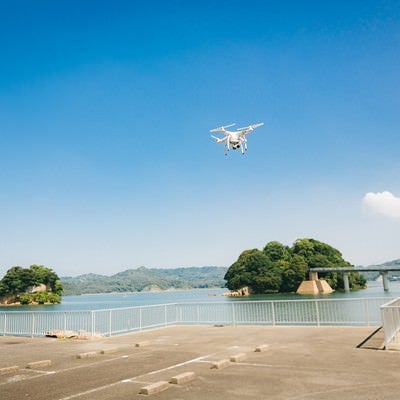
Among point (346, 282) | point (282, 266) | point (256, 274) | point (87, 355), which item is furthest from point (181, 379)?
point (346, 282)

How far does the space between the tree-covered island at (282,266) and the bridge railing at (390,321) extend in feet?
375

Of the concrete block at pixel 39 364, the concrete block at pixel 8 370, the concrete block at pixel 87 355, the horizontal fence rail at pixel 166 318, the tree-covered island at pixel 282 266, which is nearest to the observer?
the concrete block at pixel 8 370

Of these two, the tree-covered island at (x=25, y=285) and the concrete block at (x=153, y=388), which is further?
the tree-covered island at (x=25, y=285)

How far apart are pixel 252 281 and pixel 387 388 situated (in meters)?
122

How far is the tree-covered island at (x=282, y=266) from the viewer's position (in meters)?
125

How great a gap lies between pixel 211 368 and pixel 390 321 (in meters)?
6.19

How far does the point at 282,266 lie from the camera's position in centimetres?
13212

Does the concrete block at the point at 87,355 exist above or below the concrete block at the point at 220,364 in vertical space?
below

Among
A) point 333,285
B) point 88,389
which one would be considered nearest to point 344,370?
point 88,389

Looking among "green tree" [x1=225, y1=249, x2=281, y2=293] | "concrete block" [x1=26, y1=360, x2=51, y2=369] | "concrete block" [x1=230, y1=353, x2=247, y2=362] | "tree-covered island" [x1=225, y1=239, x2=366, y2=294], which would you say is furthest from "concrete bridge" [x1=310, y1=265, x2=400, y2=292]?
"concrete block" [x1=26, y1=360, x2=51, y2=369]

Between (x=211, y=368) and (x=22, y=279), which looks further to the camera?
(x=22, y=279)

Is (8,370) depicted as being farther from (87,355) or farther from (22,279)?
(22,279)

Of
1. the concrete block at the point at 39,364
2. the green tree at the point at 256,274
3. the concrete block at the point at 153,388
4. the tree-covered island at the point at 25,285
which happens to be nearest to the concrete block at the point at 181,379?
the concrete block at the point at 153,388

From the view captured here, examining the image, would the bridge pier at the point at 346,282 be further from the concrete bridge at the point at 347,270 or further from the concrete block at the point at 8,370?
the concrete block at the point at 8,370
